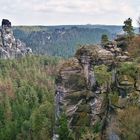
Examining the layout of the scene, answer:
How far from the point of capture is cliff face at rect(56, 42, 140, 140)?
7094 centimetres

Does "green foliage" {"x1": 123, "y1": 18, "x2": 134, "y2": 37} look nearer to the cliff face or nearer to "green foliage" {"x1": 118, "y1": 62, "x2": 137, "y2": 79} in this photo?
the cliff face

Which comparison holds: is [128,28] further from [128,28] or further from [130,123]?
[130,123]

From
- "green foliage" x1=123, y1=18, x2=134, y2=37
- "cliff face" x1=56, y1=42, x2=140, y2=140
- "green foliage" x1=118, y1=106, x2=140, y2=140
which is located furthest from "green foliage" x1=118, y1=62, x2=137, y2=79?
"green foliage" x1=123, y1=18, x2=134, y2=37

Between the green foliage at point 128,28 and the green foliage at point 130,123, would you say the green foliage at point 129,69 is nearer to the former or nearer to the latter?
the green foliage at point 130,123

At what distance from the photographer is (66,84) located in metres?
82.2

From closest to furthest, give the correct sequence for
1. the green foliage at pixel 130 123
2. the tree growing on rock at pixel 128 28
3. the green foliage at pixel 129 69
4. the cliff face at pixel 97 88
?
the green foliage at pixel 130 123 → the cliff face at pixel 97 88 → the green foliage at pixel 129 69 → the tree growing on rock at pixel 128 28

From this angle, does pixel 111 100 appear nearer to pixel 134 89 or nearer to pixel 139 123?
pixel 134 89

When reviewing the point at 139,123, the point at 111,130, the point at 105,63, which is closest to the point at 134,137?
the point at 139,123

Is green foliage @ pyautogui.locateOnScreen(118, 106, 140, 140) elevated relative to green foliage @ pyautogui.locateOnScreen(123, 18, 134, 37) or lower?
lower

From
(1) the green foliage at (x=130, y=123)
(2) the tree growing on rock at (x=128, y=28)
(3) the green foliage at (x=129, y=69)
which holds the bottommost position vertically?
(1) the green foliage at (x=130, y=123)

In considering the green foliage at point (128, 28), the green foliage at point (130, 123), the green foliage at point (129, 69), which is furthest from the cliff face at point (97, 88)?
the green foliage at point (128, 28)

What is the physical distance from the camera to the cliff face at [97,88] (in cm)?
7094

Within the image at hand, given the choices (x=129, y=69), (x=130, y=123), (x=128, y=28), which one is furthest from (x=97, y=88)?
(x=128, y=28)

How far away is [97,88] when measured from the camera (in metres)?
77.0
